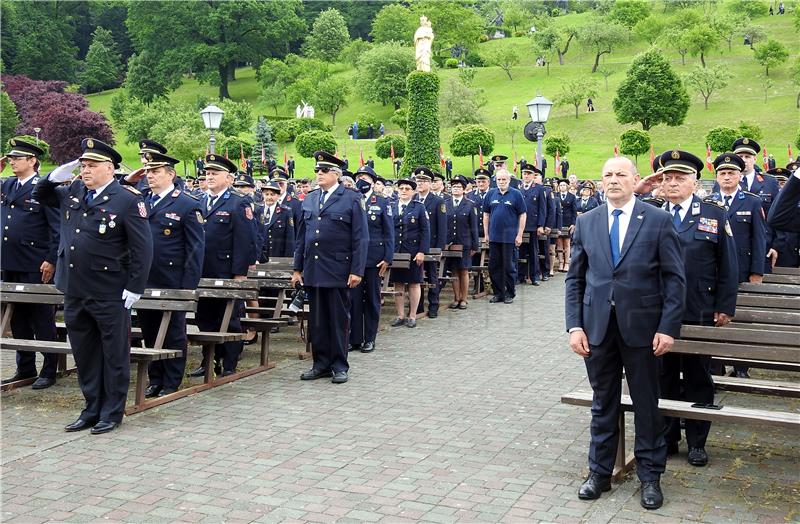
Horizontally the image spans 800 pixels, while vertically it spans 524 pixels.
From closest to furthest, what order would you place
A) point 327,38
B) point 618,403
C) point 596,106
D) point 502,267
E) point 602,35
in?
point 618,403 < point 502,267 < point 596,106 < point 602,35 < point 327,38

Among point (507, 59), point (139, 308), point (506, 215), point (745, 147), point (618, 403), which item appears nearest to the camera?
point (618, 403)

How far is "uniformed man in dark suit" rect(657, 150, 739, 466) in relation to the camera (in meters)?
6.75

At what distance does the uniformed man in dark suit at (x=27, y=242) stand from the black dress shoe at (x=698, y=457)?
6.37m

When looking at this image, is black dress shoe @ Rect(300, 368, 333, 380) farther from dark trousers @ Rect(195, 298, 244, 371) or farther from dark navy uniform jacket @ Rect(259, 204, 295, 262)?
dark navy uniform jacket @ Rect(259, 204, 295, 262)

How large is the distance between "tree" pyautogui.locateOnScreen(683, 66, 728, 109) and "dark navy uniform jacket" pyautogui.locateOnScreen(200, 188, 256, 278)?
64286mm

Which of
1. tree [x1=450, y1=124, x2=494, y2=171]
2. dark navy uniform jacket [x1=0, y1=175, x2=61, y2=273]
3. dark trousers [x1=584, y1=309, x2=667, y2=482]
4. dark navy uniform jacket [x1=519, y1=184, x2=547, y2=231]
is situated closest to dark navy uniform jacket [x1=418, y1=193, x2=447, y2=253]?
dark navy uniform jacket [x1=519, y1=184, x2=547, y2=231]

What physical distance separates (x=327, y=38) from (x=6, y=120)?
4850 cm

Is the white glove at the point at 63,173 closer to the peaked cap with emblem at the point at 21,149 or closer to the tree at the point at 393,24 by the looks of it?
the peaked cap with emblem at the point at 21,149

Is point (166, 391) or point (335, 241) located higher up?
point (335, 241)

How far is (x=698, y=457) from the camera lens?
256 inches

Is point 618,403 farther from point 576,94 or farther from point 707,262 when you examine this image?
point 576,94

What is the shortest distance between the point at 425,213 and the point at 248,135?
5657cm

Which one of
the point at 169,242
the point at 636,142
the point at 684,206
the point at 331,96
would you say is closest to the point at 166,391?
the point at 169,242

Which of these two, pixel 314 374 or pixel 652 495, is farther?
pixel 314 374
